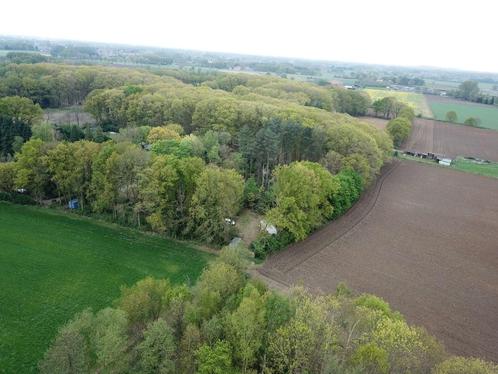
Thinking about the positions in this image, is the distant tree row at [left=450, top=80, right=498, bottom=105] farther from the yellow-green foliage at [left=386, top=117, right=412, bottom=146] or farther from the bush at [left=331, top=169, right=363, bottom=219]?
the bush at [left=331, top=169, right=363, bottom=219]

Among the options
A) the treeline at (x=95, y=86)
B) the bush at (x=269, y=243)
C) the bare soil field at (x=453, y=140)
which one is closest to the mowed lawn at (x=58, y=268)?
the bush at (x=269, y=243)

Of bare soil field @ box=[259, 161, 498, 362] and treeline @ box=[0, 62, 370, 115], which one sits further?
treeline @ box=[0, 62, 370, 115]

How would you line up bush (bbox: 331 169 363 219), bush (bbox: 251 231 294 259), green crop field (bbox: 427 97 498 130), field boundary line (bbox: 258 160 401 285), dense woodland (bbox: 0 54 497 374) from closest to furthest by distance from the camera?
dense woodland (bbox: 0 54 497 374)
field boundary line (bbox: 258 160 401 285)
bush (bbox: 251 231 294 259)
bush (bbox: 331 169 363 219)
green crop field (bbox: 427 97 498 130)

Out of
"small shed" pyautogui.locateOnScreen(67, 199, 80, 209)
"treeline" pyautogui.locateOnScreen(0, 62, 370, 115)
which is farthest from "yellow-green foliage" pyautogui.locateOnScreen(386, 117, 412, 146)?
"small shed" pyautogui.locateOnScreen(67, 199, 80, 209)

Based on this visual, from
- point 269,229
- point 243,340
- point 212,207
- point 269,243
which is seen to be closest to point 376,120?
point 269,229

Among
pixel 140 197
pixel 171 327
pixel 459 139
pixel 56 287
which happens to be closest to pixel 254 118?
pixel 140 197

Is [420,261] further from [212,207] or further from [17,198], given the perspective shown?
[17,198]
